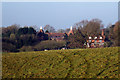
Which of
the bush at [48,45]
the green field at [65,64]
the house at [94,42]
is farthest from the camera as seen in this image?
the bush at [48,45]

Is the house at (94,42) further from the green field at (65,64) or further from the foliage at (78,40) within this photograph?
the green field at (65,64)

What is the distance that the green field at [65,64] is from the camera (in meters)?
8.10

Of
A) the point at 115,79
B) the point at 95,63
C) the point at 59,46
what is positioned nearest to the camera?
the point at 115,79

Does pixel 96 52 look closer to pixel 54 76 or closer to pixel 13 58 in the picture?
pixel 54 76

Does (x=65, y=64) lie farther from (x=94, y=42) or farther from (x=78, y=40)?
(x=94, y=42)

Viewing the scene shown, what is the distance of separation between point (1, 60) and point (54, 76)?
8.62 feet

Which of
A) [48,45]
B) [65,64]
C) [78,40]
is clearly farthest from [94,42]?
[65,64]

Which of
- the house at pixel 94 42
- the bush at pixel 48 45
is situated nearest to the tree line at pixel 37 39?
the bush at pixel 48 45

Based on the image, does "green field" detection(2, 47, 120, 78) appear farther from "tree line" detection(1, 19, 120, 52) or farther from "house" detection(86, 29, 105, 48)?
"house" detection(86, 29, 105, 48)

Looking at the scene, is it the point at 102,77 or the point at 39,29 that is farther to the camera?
the point at 39,29

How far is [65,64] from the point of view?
8531mm

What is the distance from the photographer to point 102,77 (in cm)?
787

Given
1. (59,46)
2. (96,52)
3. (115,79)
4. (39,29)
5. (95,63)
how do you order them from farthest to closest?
1. (39,29)
2. (59,46)
3. (96,52)
4. (95,63)
5. (115,79)

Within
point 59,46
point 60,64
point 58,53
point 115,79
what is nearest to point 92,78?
point 115,79
